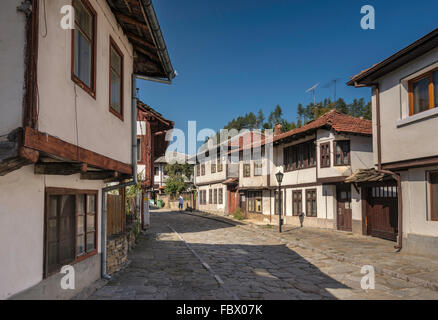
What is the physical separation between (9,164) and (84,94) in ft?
7.39

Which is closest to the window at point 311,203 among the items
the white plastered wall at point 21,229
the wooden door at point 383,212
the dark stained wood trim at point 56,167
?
the wooden door at point 383,212

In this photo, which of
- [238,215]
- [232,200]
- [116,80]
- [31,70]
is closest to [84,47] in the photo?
[116,80]

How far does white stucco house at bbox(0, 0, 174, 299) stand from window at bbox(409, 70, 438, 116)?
7.52 meters

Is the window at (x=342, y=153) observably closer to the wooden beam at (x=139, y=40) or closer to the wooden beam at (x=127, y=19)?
the wooden beam at (x=139, y=40)

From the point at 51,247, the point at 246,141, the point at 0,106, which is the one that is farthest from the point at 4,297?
the point at 246,141

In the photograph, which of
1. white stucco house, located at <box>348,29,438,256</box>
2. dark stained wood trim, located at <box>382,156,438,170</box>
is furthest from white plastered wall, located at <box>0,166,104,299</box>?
white stucco house, located at <box>348,29,438,256</box>

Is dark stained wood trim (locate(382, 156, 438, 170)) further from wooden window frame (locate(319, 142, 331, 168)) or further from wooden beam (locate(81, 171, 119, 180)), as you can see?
wooden beam (locate(81, 171, 119, 180))

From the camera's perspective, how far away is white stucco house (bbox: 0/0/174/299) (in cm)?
358

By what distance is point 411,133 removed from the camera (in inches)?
407

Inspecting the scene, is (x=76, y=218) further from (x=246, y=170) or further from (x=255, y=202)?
(x=246, y=170)

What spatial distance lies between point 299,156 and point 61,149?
58.7 feet

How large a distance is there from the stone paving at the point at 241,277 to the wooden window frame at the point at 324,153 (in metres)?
6.52

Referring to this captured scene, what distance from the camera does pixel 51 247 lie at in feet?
16.8
